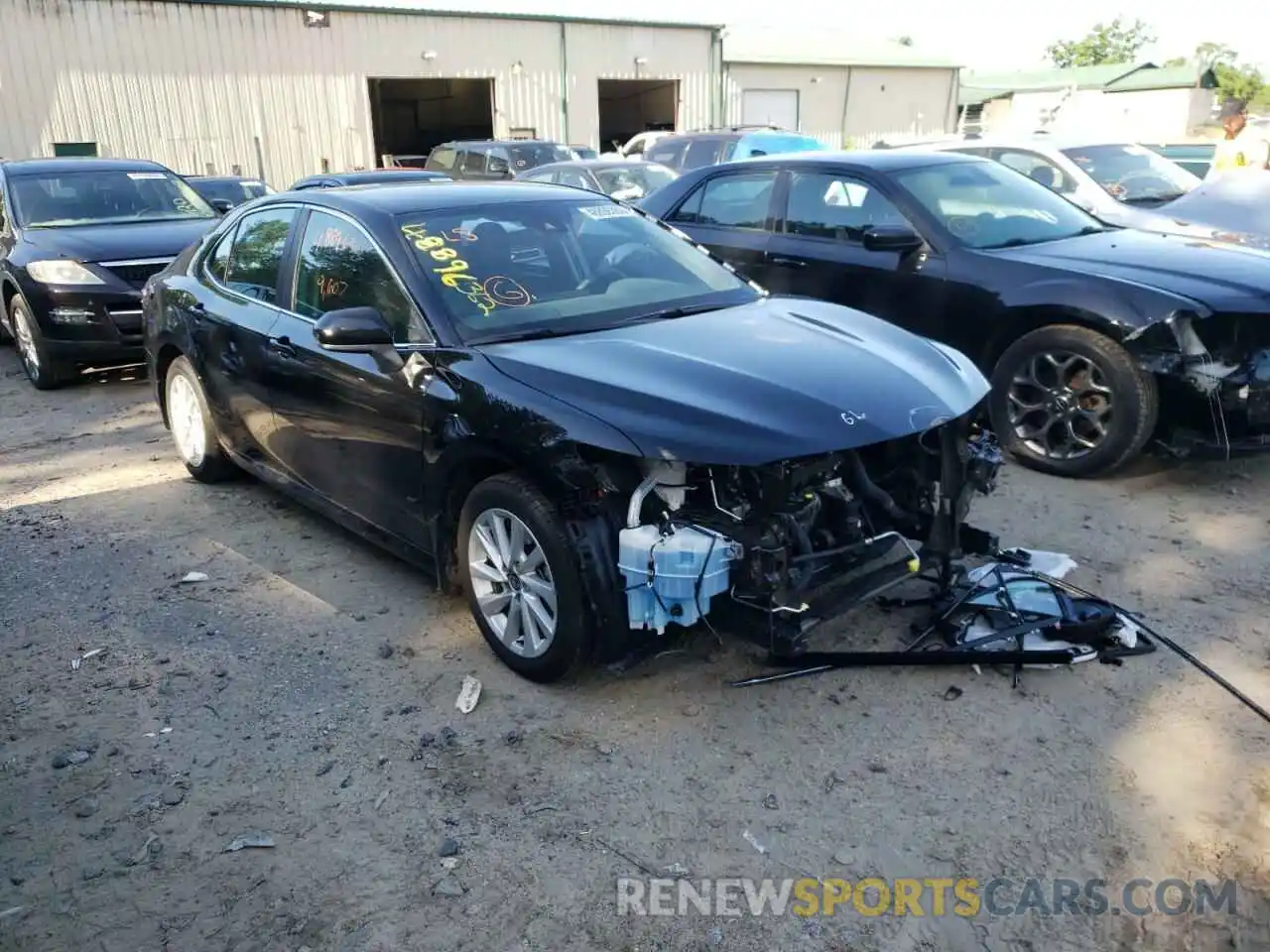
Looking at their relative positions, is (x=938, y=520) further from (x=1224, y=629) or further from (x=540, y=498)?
(x=540, y=498)

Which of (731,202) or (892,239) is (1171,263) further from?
(731,202)

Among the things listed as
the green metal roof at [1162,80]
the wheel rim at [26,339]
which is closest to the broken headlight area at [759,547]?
the wheel rim at [26,339]

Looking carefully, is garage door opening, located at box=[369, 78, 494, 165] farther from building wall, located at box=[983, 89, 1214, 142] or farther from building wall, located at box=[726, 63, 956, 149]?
building wall, located at box=[983, 89, 1214, 142]

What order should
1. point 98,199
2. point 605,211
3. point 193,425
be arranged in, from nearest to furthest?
point 605,211, point 193,425, point 98,199

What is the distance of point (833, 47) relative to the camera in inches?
1412

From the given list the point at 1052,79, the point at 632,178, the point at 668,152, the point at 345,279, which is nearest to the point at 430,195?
the point at 345,279

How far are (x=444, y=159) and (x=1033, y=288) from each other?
14787mm

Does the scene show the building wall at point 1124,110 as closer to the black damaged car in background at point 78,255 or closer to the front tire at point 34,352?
the black damaged car in background at point 78,255

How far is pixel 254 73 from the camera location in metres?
23.3

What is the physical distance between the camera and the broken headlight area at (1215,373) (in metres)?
5.18

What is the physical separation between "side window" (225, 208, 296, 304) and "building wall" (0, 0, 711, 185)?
19.8 meters

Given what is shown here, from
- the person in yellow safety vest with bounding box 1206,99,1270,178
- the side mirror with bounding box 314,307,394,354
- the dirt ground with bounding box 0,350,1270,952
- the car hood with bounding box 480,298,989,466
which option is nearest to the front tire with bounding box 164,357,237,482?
the dirt ground with bounding box 0,350,1270,952

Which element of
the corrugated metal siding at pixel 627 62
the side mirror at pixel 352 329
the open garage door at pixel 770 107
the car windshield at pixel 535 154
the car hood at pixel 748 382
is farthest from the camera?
the open garage door at pixel 770 107

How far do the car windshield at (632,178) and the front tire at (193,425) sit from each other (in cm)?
730
